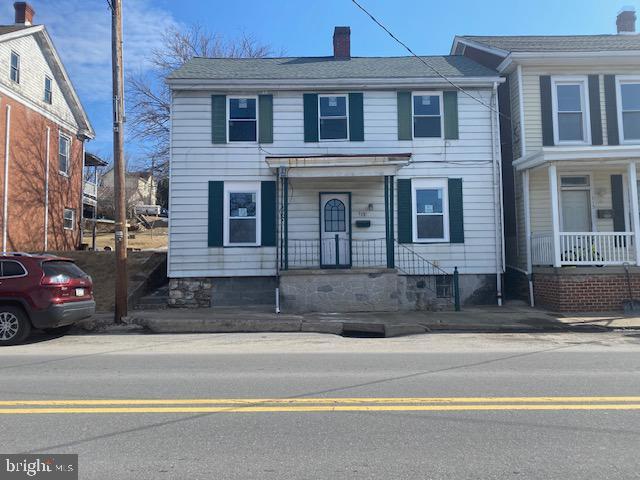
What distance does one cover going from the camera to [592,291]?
40.9 feet

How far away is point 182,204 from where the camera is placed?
1403 cm

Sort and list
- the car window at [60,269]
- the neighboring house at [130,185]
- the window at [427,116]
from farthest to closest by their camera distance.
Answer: the neighboring house at [130,185] → the window at [427,116] → the car window at [60,269]

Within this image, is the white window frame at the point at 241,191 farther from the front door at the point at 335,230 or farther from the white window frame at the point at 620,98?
the white window frame at the point at 620,98

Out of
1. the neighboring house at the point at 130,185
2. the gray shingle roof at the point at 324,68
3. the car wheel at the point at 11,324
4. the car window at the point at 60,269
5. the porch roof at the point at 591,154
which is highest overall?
the neighboring house at the point at 130,185

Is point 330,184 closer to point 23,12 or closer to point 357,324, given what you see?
point 357,324

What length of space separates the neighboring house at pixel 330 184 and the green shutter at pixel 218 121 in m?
0.03

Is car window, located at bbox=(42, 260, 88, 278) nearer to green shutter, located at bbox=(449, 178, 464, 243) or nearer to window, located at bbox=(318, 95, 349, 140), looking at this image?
window, located at bbox=(318, 95, 349, 140)

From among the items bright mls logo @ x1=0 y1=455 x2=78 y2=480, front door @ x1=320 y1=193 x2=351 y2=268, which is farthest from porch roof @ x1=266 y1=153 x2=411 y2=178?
bright mls logo @ x1=0 y1=455 x2=78 y2=480

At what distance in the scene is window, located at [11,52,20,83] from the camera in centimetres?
1811

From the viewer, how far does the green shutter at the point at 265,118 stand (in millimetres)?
14271

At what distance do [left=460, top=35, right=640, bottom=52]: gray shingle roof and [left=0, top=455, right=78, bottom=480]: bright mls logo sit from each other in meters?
15.2

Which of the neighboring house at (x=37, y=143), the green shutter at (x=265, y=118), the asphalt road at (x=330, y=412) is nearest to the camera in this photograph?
the asphalt road at (x=330, y=412)

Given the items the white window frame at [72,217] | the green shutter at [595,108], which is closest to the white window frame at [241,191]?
the green shutter at [595,108]

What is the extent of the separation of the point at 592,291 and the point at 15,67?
20.9 meters
